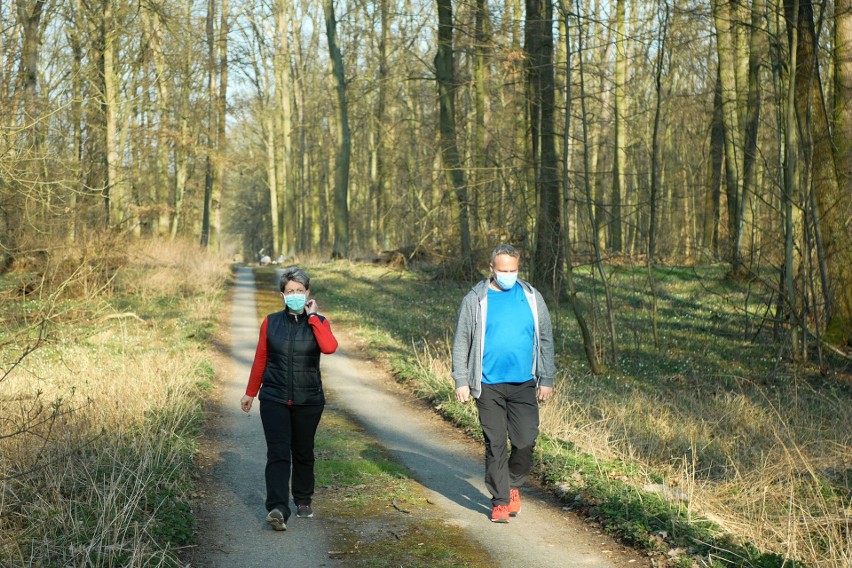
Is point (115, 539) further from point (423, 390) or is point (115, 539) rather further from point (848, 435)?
point (848, 435)

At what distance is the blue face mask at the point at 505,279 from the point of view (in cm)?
650

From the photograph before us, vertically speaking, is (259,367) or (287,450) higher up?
(259,367)

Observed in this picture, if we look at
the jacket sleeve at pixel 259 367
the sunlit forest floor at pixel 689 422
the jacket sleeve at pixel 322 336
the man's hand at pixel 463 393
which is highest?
the jacket sleeve at pixel 322 336

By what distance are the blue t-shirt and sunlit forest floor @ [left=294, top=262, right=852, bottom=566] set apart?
1315 millimetres

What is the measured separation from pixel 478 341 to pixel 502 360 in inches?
9.2

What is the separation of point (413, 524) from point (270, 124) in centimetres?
4404

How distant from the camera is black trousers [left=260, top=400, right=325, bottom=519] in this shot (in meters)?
6.39

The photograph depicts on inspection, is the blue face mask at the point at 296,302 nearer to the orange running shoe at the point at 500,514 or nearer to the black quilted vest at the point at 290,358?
the black quilted vest at the point at 290,358

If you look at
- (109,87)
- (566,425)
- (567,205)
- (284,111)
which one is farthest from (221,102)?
(566,425)

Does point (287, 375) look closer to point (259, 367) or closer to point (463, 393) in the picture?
point (259, 367)

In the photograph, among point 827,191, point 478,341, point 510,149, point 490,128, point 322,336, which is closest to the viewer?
point 322,336

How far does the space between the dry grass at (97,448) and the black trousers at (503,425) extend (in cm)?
227

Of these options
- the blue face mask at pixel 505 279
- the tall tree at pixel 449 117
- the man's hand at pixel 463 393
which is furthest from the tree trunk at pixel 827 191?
the tall tree at pixel 449 117

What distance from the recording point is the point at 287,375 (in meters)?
6.45
